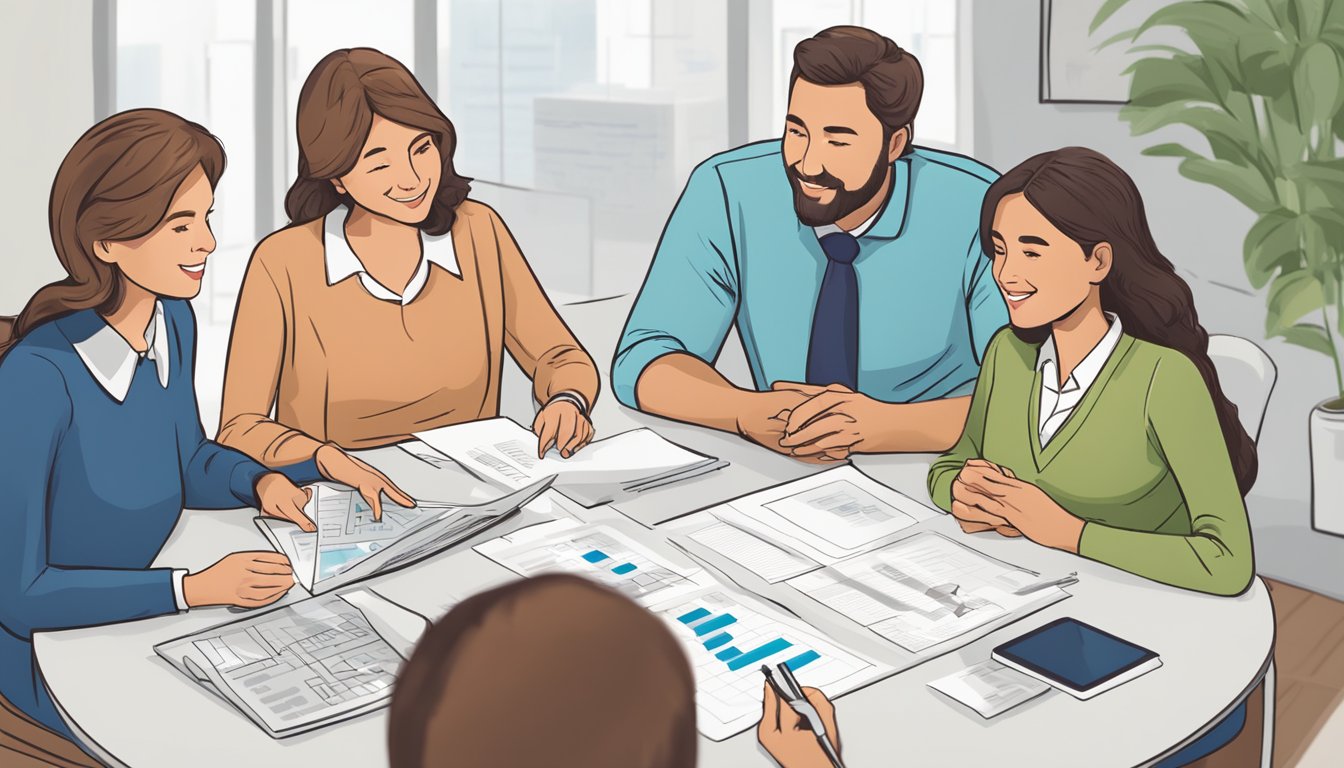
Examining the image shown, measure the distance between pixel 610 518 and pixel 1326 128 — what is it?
2087mm

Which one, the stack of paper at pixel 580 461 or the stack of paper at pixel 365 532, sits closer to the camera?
the stack of paper at pixel 365 532

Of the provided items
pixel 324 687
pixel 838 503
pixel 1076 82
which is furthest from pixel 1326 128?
pixel 324 687

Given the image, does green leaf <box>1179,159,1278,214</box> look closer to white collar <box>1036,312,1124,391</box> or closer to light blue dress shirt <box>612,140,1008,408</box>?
light blue dress shirt <box>612,140,1008,408</box>

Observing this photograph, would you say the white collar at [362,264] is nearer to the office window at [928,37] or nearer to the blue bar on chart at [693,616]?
the blue bar on chart at [693,616]

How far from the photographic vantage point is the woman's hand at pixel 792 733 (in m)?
1.31

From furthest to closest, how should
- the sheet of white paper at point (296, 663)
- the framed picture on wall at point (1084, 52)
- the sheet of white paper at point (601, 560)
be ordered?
the framed picture on wall at point (1084, 52) → the sheet of white paper at point (601, 560) → the sheet of white paper at point (296, 663)

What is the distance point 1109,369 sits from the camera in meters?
1.87

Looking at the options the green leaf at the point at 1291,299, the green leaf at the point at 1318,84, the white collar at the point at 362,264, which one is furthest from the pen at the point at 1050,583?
the green leaf at the point at 1318,84

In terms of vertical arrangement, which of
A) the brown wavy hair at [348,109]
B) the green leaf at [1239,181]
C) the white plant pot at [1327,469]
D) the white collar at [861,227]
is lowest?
the white plant pot at [1327,469]

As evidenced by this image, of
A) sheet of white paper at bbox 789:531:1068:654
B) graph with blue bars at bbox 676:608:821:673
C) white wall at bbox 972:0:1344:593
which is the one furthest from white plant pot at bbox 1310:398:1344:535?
graph with blue bars at bbox 676:608:821:673

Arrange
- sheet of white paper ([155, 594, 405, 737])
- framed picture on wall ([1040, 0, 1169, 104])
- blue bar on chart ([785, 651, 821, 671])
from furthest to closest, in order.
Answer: framed picture on wall ([1040, 0, 1169, 104]), blue bar on chart ([785, 651, 821, 671]), sheet of white paper ([155, 594, 405, 737])

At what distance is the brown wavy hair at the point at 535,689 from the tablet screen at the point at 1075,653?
0.88 meters

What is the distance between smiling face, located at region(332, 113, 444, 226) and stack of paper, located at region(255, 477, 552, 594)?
0.61 m

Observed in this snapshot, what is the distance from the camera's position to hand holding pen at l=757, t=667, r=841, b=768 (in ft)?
4.27
